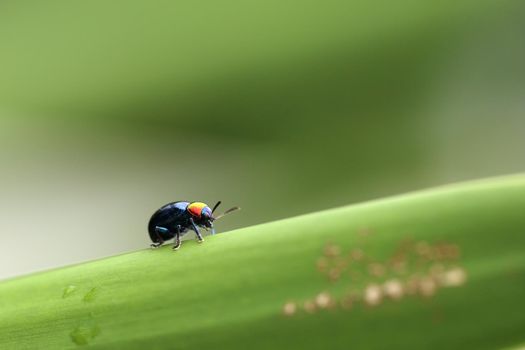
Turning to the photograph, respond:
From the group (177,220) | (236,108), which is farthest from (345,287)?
(236,108)

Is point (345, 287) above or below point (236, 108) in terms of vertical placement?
below

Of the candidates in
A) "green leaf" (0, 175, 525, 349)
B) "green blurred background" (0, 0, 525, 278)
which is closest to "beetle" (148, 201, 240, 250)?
"green leaf" (0, 175, 525, 349)

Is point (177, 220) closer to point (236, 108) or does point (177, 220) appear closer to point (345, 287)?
point (345, 287)

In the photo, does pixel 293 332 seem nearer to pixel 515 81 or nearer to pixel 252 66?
pixel 252 66

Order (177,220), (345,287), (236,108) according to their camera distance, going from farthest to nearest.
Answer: (236,108) → (177,220) → (345,287)

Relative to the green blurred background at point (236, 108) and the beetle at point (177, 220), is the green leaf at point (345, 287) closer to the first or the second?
the beetle at point (177, 220)

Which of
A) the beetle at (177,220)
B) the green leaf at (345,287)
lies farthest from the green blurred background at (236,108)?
the green leaf at (345,287)

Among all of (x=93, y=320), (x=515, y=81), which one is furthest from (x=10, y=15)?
(x=515, y=81)
